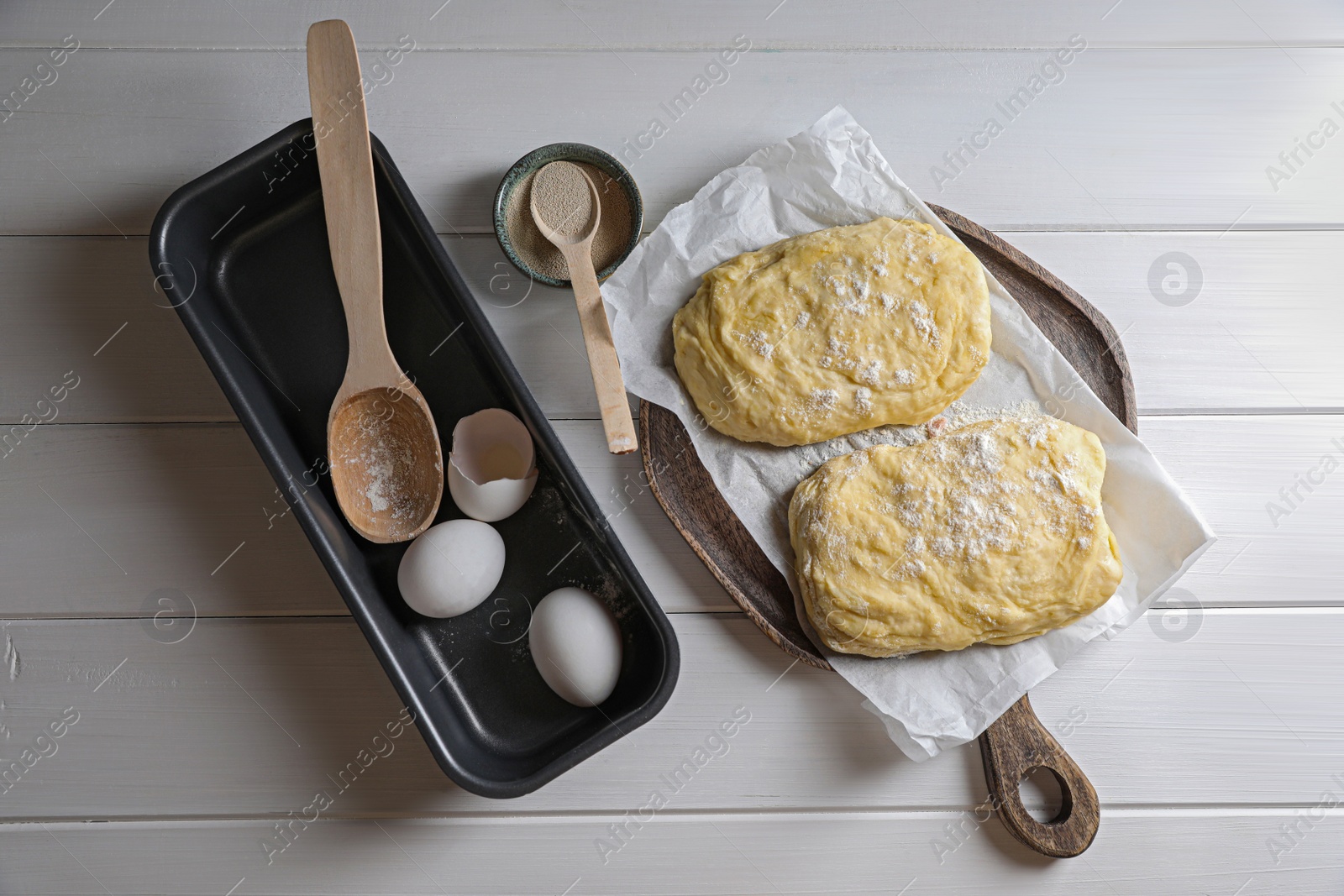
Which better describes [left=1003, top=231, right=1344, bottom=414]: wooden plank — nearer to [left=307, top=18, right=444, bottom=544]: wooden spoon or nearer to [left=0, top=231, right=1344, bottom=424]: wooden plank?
[left=0, top=231, right=1344, bottom=424]: wooden plank

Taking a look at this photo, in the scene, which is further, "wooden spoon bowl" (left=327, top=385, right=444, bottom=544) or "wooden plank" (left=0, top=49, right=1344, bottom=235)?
"wooden plank" (left=0, top=49, right=1344, bottom=235)

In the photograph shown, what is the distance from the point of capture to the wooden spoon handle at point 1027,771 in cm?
112

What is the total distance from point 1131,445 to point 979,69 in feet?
2.12

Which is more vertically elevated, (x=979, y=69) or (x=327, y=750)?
(x=979, y=69)

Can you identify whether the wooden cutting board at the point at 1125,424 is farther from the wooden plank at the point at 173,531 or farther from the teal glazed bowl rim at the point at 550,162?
the teal glazed bowl rim at the point at 550,162

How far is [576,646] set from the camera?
1031 millimetres

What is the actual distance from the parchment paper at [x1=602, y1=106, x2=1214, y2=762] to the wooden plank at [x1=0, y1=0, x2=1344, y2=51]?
0.77ft

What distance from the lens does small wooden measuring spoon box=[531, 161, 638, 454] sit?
105cm

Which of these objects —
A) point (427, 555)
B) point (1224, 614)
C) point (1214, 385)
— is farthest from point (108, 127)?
point (1224, 614)

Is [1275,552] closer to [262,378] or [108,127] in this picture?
[262,378]

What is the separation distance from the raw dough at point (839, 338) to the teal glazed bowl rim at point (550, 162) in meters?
0.15

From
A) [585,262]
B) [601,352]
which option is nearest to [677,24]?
[585,262]

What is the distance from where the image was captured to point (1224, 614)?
3.93ft

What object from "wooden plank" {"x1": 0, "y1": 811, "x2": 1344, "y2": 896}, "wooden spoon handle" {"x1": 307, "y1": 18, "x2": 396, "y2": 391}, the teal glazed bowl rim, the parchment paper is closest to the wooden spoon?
"wooden spoon handle" {"x1": 307, "y1": 18, "x2": 396, "y2": 391}
